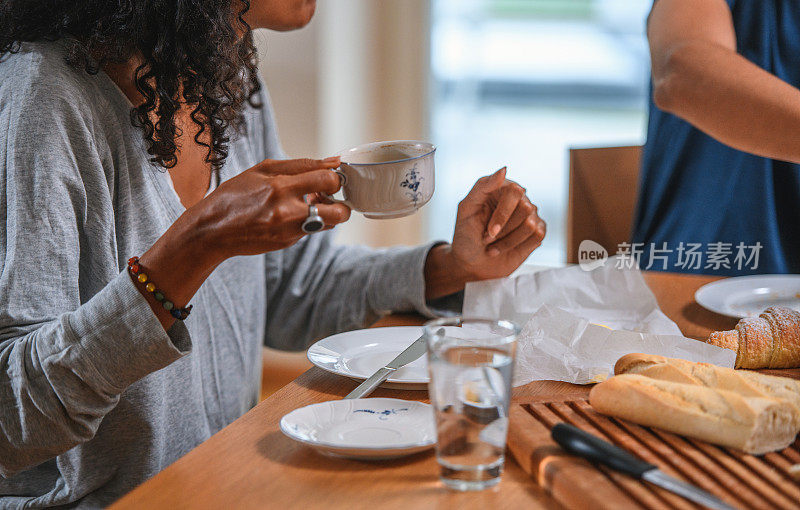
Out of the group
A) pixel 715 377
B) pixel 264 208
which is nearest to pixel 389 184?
pixel 264 208

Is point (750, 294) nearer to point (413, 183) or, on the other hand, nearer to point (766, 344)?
point (766, 344)

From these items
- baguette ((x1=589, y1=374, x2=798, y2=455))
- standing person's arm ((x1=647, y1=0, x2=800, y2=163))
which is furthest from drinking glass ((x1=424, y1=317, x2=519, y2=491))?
standing person's arm ((x1=647, y1=0, x2=800, y2=163))

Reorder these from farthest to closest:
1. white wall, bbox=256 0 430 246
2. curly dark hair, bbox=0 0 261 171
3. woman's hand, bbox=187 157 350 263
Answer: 1. white wall, bbox=256 0 430 246
2. curly dark hair, bbox=0 0 261 171
3. woman's hand, bbox=187 157 350 263

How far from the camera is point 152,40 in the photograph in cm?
91

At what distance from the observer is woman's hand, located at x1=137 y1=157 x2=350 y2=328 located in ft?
2.26

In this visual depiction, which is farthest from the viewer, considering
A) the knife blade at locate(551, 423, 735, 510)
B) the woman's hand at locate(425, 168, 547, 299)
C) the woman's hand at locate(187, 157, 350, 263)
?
the woman's hand at locate(425, 168, 547, 299)

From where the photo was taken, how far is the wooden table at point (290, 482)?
535 mm

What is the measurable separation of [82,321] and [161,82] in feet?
1.15

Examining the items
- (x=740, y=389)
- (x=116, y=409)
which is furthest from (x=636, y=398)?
(x=116, y=409)

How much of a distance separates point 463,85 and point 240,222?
1974 millimetres

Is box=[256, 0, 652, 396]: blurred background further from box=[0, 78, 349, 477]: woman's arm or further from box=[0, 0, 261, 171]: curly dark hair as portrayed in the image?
box=[0, 78, 349, 477]: woman's arm

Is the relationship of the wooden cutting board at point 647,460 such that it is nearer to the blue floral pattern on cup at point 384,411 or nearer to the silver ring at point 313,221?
→ the blue floral pattern on cup at point 384,411

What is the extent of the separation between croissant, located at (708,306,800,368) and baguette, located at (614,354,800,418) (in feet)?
0.40

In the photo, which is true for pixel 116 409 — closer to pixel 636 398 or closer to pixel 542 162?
pixel 636 398
